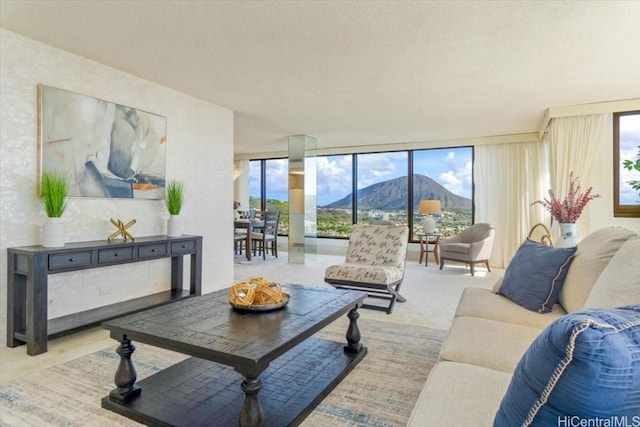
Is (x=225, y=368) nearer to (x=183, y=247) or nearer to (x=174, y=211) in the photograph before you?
(x=183, y=247)

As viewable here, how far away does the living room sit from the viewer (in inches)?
100

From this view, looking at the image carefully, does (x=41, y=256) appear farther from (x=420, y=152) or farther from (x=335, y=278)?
(x=420, y=152)

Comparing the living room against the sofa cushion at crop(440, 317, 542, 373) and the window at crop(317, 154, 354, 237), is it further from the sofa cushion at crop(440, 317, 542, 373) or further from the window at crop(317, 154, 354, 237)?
the window at crop(317, 154, 354, 237)

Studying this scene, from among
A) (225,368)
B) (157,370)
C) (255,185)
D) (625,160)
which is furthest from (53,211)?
(255,185)

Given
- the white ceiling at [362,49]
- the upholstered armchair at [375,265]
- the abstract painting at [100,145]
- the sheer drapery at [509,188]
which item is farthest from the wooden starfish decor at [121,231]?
the sheer drapery at [509,188]

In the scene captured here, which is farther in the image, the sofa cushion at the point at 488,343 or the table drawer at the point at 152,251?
the table drawer at the point at 152,251

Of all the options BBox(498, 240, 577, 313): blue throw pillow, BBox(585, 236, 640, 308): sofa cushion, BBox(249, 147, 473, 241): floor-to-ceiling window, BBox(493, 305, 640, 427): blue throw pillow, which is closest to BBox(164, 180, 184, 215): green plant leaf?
BBox(498, 240, 577, 313): blue throw pillow

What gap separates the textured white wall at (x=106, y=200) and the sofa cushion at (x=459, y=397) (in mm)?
3166

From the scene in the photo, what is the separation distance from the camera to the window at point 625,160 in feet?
15.0

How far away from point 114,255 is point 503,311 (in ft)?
9.86

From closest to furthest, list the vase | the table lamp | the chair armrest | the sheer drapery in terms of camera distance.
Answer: the vase, the chair armrest, the sheer drapery, the table lamp

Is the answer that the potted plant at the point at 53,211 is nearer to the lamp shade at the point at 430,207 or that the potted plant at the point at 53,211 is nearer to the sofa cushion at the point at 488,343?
the sofa cushion at the point at 488,343

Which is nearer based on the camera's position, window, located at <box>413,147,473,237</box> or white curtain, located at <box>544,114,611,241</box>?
white curtain, located at <box>544,114,611,241</box>

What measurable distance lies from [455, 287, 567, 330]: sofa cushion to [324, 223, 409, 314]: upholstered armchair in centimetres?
128
